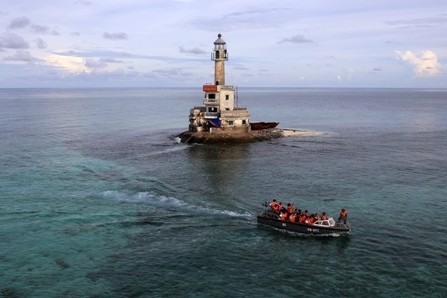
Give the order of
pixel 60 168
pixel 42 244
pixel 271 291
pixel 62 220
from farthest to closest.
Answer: pixel 60 168, pixel 62 220, pixel 42 244, pixel 271 291

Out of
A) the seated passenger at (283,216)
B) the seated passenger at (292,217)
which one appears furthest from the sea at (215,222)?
the seated passenger at (283,216)

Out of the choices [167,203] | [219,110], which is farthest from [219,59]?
[167,203]

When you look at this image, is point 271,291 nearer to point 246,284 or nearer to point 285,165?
point 246,284

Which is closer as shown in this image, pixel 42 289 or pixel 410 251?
pixel 42 289

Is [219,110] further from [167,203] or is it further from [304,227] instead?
[304,227]

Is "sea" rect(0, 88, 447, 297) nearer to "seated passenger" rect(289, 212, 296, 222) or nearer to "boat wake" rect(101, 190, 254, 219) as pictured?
"boat wake" rect(101, 190, 254, 219)

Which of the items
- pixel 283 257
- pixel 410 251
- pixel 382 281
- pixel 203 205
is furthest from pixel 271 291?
pixel 203 205
